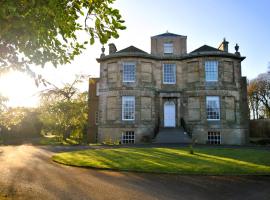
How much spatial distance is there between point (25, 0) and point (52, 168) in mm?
8969

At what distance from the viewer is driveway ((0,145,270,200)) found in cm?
775

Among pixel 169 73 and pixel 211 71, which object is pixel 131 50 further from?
pixel 211 71

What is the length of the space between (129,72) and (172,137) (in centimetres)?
857

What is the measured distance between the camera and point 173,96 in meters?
29.0

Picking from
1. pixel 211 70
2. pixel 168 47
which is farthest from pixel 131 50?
pixel 211 70

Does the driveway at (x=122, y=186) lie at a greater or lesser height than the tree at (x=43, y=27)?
lesser

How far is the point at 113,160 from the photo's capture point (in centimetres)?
1401

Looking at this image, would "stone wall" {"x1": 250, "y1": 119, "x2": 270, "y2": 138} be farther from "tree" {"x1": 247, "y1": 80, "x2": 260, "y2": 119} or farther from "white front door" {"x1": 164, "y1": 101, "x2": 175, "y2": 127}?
"tree" {"x1": 247, "y1": 80, "x2": 260, "y2": 119}

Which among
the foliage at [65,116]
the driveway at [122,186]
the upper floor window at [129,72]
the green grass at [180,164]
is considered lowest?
the driveway at [122,186]

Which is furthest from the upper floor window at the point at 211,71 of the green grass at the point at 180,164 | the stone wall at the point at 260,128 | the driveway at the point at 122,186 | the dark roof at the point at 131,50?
the driveway at the point at 122,186

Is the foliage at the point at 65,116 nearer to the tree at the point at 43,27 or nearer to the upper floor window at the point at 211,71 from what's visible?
the upper floor window at the point at 211,71

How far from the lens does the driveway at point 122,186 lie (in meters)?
7.75

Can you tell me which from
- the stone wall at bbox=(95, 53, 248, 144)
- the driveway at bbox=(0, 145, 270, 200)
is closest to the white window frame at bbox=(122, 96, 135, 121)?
the stone wall at bbox=(95, 53, 248, 144)

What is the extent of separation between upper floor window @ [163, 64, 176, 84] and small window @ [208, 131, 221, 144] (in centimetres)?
707
